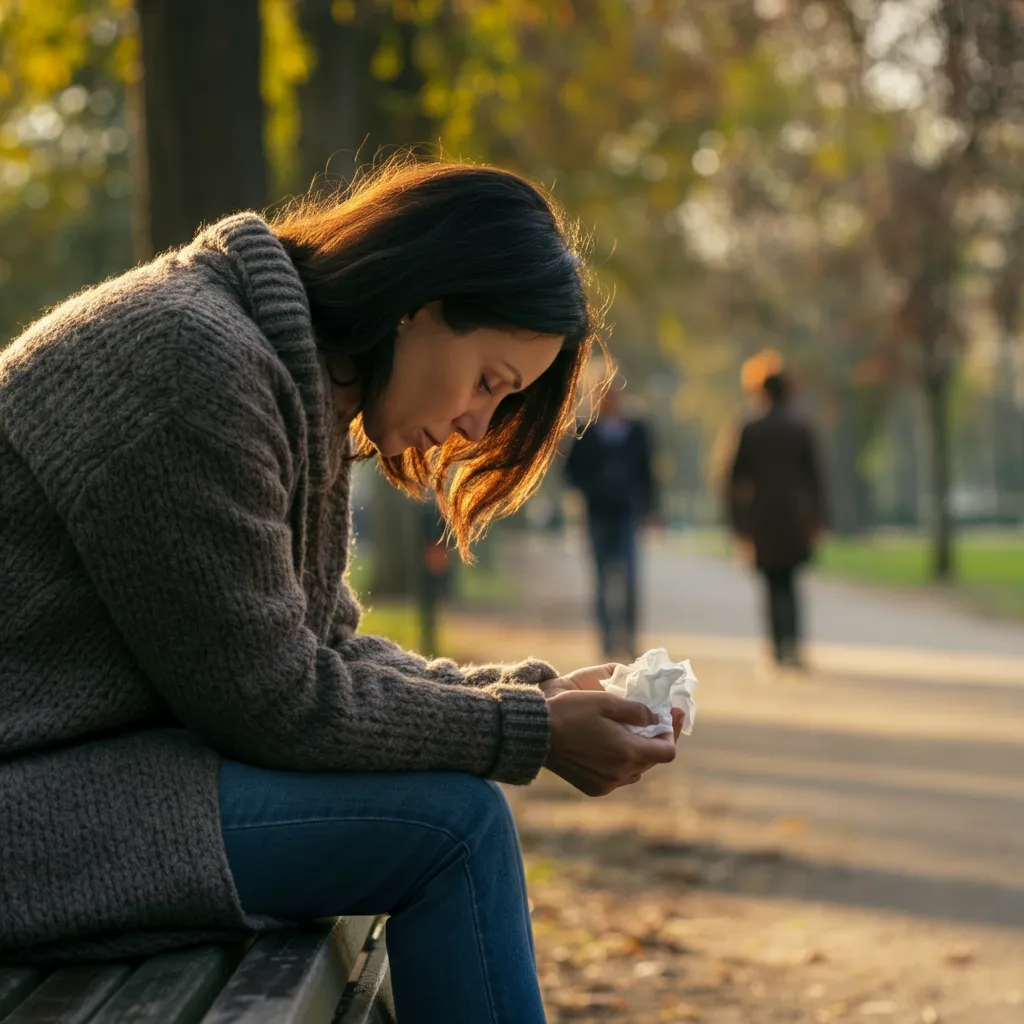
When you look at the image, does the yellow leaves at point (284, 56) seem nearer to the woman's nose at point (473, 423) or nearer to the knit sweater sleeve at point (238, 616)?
the woman's nose at point (473, 423)

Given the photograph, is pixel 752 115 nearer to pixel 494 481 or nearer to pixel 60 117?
pixel 60 117

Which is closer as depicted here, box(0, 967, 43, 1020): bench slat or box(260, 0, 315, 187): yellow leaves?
box(0, 967, 43, 1020): bench slat

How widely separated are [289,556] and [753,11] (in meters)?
11.2

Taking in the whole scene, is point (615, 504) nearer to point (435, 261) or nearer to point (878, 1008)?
point (878, 1008)

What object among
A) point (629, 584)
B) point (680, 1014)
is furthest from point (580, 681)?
point (629, 584)

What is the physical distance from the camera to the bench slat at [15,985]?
2.18 m

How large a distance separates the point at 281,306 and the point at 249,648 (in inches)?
19.4

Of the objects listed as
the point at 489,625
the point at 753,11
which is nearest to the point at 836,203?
the point at 489,625

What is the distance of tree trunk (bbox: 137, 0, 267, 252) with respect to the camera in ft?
21.7

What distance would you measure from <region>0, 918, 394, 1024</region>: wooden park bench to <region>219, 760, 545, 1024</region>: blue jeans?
0.08 metres

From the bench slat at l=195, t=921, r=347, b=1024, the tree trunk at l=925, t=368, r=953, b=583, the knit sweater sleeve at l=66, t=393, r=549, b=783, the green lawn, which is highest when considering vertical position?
the knit sweater sleeve at l=66, t=393, r=549, b=783

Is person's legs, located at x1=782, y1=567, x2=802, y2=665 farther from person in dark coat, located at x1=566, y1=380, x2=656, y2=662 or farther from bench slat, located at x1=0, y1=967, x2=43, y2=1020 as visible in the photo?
bench slat, located at x1=0, y1=967, x2=43, y2=1020

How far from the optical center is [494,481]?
3309mm

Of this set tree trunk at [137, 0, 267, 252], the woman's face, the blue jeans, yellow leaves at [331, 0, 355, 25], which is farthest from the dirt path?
yellow leaves at [331, 0, 355, 25]
